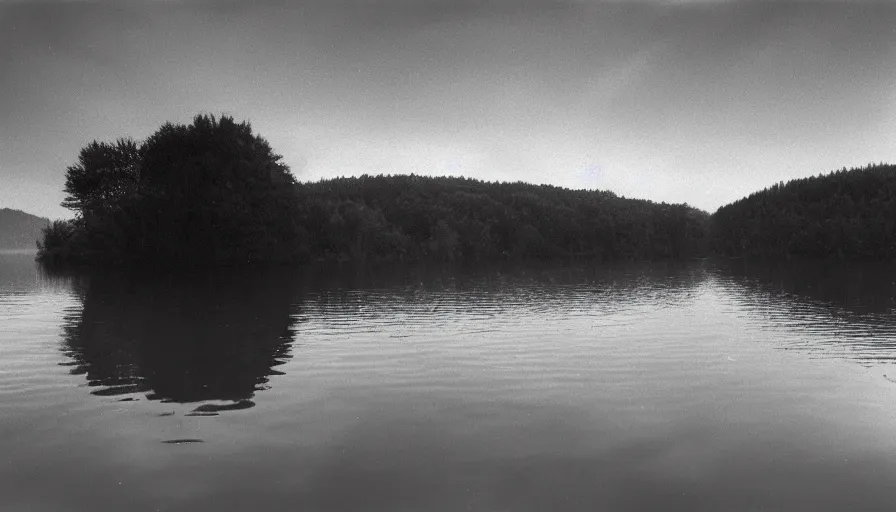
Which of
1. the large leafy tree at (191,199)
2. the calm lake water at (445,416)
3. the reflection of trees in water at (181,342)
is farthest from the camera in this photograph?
the large leafy tree at (191,199)

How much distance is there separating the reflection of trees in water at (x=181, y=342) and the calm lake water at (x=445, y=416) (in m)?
0.16

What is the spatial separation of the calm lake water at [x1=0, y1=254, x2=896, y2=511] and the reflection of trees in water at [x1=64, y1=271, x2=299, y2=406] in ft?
0.53

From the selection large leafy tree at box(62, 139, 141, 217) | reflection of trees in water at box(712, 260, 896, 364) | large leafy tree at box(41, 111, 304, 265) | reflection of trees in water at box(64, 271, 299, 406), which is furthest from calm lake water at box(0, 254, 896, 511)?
large leafy tree at box(62, 139, 141, 217)

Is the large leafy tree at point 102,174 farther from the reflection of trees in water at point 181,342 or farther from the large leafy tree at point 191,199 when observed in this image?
the reflection of trees in water at point 181,342

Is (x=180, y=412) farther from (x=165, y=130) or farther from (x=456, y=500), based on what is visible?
(x=165, y=130)

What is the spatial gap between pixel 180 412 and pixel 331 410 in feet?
11.0

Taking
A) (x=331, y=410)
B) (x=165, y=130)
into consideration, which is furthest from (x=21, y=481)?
(x=165, y=130)

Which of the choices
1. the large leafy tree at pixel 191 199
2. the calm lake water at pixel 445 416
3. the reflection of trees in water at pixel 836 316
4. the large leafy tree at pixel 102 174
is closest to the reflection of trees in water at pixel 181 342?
the calm lake water at pixel 445 416

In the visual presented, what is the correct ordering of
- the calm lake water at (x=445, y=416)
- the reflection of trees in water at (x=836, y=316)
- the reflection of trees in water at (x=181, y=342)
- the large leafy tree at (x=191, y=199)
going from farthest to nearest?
the large leafy tree at (x=191, y=199) < the reflection of trees in water at (x=836, y=316) < the reflection of trees in water at (x=181, y=342) < the calm lake water at (x=445, y=416)

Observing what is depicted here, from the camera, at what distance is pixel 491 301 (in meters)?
42.9

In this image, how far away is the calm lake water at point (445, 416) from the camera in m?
9.95

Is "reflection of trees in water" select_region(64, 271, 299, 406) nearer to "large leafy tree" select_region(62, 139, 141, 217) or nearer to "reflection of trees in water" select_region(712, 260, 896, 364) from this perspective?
"reflection of trees in water" select_region(712, 260, 896, 364)

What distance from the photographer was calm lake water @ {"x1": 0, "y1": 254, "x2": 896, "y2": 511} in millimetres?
9953

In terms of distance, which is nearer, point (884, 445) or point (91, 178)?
point (884, 445)
